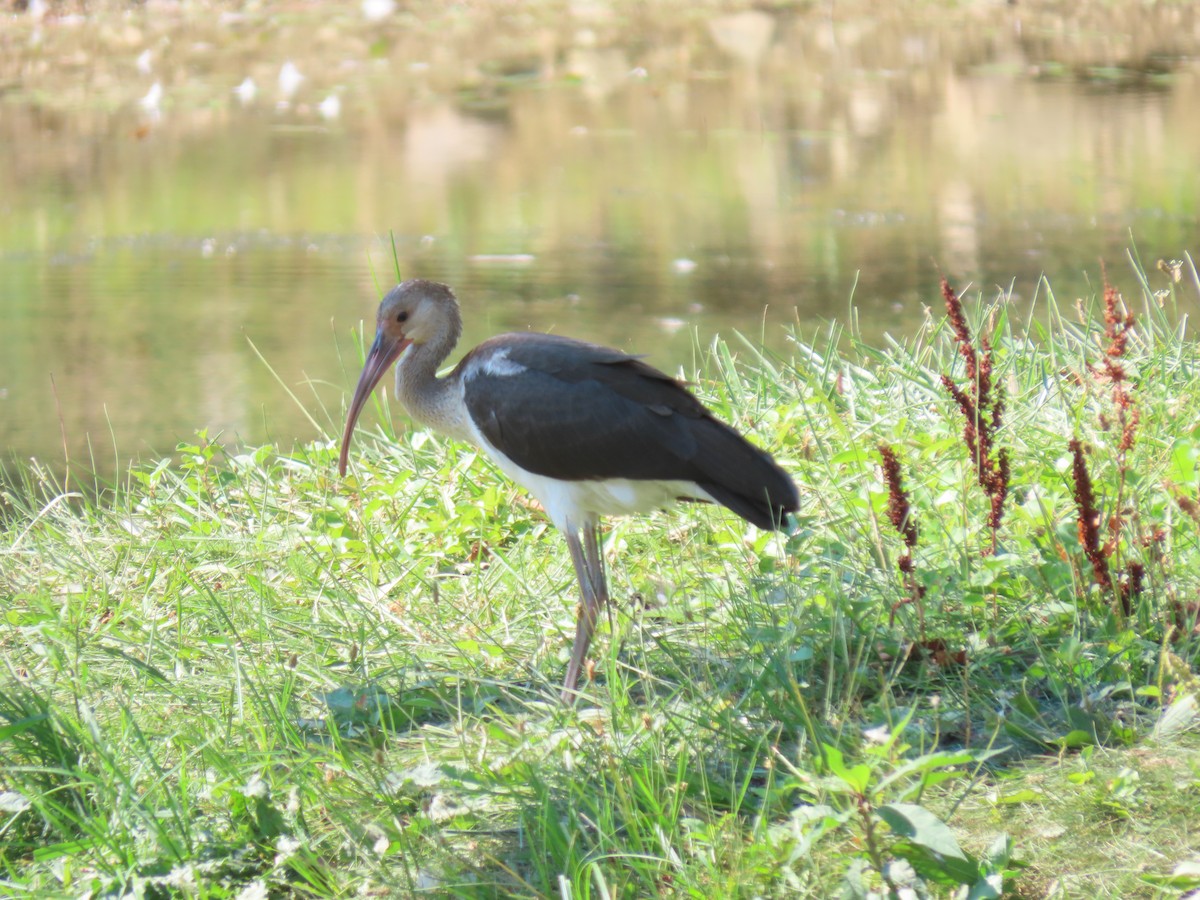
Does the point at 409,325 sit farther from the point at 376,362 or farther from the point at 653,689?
the point at 653,689

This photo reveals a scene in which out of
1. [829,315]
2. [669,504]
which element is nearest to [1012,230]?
[829,315]

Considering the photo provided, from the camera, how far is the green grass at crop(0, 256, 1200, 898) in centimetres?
240

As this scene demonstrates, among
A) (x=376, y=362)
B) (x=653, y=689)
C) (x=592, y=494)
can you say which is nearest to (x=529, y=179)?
(x=376, y=362)

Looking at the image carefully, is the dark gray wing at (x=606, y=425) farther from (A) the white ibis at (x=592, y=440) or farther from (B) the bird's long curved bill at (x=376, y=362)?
(B) the bird's long curved bill at (x=376, y=362)

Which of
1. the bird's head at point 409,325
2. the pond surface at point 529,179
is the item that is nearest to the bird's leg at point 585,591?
the bird's head at point 409,325

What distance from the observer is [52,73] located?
1472 centimetres

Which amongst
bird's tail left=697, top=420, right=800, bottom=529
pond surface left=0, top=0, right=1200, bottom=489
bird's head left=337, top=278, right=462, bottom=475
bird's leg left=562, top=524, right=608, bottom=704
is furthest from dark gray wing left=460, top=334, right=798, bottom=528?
pond surface left=0, top=0, right=1200, bottom=489

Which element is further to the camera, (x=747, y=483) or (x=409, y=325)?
(x=409, y=325)

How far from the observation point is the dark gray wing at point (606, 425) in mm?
3299

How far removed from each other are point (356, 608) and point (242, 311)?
14.5 ft

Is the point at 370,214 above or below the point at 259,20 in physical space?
below

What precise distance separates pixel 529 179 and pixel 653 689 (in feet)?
26.2

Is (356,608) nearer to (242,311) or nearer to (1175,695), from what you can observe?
(1175,695)

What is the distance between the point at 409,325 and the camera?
400 cm
